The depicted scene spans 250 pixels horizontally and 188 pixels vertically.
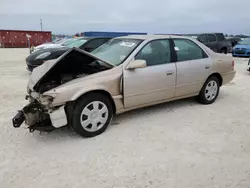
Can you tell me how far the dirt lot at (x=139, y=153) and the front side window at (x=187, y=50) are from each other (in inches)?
42.3

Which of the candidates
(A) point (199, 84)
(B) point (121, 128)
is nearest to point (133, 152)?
(B) point (121, 128)

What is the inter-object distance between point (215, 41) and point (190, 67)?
11.7m

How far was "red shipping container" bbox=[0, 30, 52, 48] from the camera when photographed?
91.5ft

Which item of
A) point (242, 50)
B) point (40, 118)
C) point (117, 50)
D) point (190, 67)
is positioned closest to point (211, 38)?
point (242, 50)

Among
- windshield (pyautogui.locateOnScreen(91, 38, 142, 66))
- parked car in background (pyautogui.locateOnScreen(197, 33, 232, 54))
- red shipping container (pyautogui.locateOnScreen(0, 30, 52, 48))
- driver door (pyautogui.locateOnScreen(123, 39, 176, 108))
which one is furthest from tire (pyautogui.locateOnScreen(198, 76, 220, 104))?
red shipping container (pyautogui.locateOnScreen(0, 30, 52, 48))

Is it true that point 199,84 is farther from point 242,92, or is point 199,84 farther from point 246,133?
point 242,92

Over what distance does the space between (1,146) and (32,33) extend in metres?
30.2

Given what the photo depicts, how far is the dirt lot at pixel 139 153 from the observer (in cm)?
240

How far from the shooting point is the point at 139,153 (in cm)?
290

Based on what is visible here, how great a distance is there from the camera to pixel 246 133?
3.47m

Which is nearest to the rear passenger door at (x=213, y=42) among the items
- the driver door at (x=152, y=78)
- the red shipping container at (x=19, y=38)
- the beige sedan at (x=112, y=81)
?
the beige sedan at (x=112, y=81)

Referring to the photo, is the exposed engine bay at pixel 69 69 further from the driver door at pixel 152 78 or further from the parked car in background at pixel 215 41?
the parked car in background at pixel 215 41

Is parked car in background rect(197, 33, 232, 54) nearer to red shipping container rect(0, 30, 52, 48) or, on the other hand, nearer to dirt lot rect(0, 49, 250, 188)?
dirt lot rect(0, 49, 250, 188)

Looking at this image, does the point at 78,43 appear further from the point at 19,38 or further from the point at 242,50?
the point at 19,38
